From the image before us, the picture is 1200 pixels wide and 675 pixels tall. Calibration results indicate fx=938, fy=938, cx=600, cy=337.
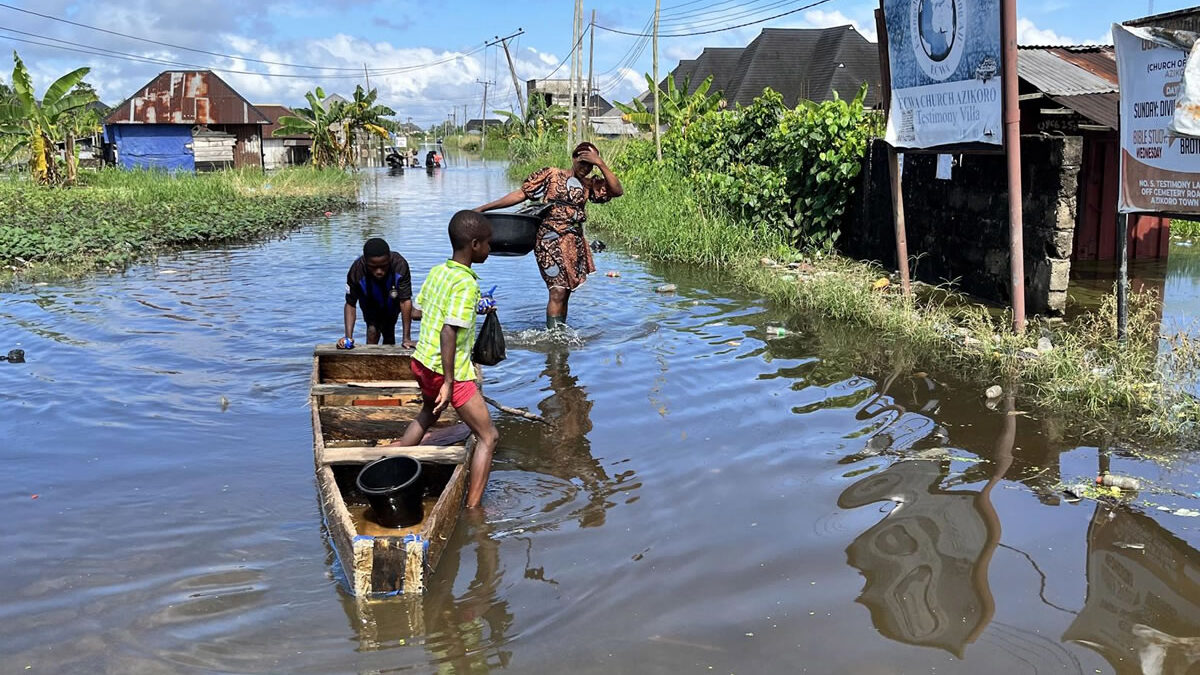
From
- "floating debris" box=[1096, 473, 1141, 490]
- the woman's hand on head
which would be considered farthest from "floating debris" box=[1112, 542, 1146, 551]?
the woman's hand on head

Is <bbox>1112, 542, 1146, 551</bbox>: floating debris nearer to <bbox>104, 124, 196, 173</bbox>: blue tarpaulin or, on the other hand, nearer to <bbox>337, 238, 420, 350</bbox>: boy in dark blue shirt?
<bbox>337, 238, 420, 350</bbox>: boy in dark blue shirt

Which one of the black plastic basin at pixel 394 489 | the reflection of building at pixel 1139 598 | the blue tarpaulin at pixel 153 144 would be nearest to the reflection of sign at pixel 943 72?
the reflection of building at pixel 1139 598

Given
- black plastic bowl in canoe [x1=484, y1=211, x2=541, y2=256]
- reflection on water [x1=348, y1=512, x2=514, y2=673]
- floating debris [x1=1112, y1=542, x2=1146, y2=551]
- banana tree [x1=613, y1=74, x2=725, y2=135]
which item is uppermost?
banana tree [x1=613, y1=74, x2=725, y2=135]

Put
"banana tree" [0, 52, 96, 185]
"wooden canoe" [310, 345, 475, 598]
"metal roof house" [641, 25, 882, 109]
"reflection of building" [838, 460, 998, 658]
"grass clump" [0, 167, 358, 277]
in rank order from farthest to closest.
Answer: "metal roof house" [641, 25, 882, 109], "banana tree" [0, 52, 96, 185], "grass clump" [0, 167, 358, 277], "wooden canoe" [310, 345, 475, 598], "reflection of building" [838, 460, 998, 658]

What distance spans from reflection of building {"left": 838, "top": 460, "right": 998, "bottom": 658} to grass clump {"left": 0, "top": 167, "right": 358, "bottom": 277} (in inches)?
474

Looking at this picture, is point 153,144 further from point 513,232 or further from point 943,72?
point 943,72

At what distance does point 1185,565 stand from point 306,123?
36403mm

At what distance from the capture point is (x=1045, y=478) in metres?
5.22

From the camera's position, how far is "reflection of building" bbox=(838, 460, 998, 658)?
374 cm

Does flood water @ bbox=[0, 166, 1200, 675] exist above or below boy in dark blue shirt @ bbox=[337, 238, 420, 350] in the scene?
below

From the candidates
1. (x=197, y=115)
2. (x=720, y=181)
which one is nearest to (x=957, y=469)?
(x=720, y=181)

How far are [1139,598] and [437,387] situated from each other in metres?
3.43

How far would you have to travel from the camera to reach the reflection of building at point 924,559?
3740 mm

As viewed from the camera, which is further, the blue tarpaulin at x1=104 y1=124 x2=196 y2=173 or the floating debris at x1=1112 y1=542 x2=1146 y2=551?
the blue tarpaulin at x1=104 y1=124 x2=196 y2=173
